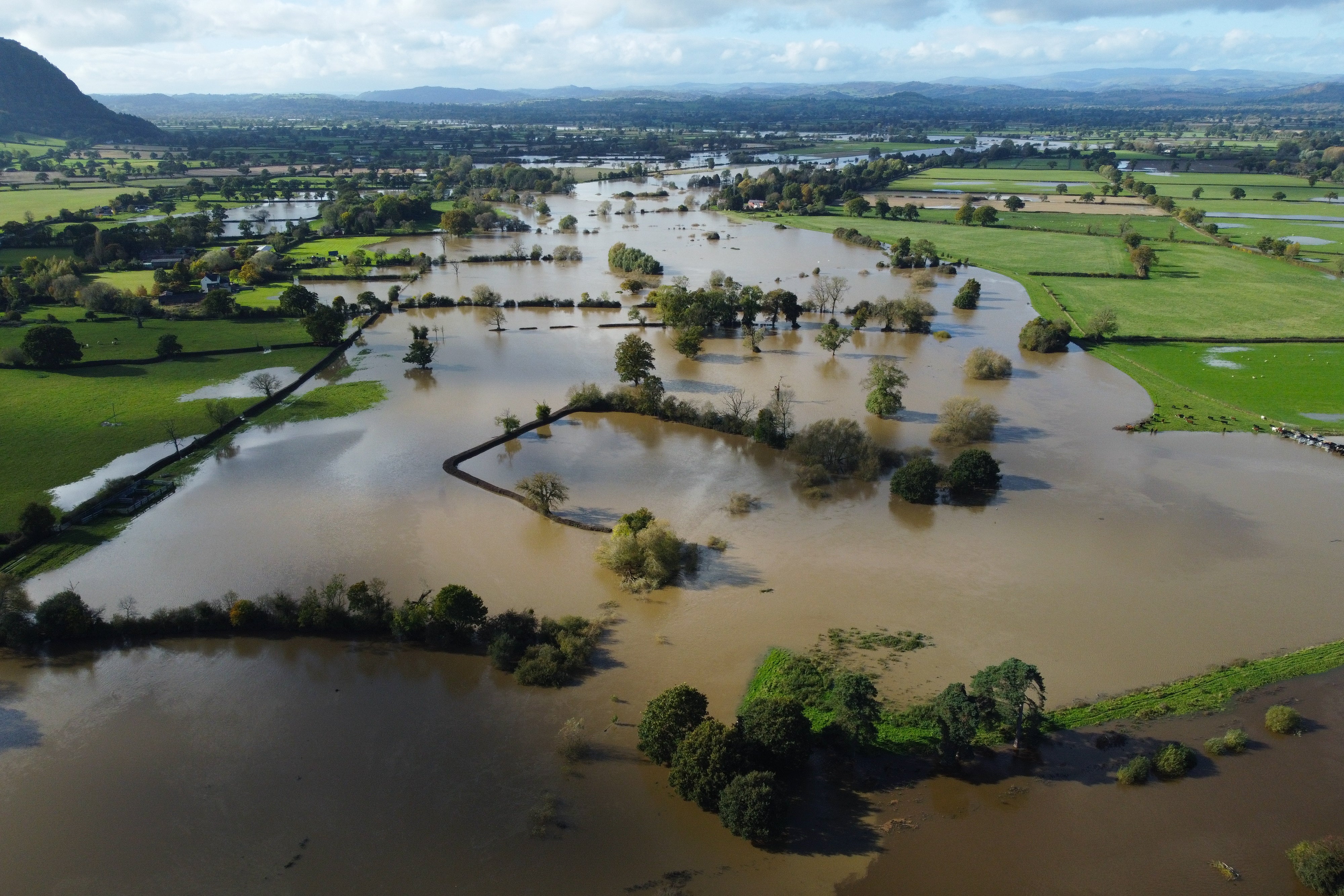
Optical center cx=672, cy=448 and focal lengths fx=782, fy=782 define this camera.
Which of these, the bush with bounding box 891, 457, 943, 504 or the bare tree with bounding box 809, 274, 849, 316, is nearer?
the bush with bounding box 891, 457, 943, 504

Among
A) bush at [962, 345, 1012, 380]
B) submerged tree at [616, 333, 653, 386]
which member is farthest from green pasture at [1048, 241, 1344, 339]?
submerged tree at [616, 333, 653, 386]

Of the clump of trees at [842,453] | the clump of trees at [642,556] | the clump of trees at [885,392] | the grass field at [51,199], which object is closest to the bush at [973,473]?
the clump of trees at [842,453]

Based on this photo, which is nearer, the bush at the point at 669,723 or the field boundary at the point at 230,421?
the bush at the point at 669,723

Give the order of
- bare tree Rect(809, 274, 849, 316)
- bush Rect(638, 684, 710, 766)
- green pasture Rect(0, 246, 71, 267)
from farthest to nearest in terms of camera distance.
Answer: green pasture Rect(0, 246, 71, 267) < bare tree Rect(809, 274, 849, 316) < bush Rect(638, 684, 710, 766)

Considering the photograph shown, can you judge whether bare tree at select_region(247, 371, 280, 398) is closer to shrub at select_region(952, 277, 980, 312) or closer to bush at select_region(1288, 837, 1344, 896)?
bush at select_region(1288, 837, 1344, 896)

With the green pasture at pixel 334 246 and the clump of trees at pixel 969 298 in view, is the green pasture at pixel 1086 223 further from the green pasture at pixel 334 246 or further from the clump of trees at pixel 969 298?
the green pasture at pixel 334 246

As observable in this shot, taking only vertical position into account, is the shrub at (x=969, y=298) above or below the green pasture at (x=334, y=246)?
below

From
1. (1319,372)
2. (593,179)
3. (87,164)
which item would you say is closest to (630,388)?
(1319,372)
